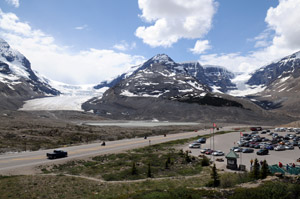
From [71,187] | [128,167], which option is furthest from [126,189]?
[128,167]

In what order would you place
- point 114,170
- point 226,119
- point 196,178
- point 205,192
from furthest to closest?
point 226,119 → point 114,170 → point 196,178 → point 205,192

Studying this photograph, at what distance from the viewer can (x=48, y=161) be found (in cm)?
3853

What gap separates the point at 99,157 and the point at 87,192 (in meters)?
19.4

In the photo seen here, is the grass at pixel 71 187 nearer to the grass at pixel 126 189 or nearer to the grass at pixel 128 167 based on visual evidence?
the grass at pixel 126 189

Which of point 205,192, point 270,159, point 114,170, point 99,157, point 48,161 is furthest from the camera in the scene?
point 270,159

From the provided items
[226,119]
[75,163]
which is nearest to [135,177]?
[75,163]

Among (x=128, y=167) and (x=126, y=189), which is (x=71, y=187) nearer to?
(x=126, y=189)

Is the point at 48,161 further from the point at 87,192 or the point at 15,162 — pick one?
the point at 87,192

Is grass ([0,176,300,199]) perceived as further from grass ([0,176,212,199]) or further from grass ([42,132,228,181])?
grass ([42,132,228,181])

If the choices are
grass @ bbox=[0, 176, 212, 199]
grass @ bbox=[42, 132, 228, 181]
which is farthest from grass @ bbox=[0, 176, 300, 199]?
grass @ bbox=[42, 132, 228, 181]

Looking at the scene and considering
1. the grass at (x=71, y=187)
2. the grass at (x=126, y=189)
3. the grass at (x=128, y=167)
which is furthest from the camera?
the grass at (x=128, y=167)

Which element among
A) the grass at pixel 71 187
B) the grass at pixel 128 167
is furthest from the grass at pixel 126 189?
the grass at pixel 128 167

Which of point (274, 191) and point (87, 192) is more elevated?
point (274, 191)

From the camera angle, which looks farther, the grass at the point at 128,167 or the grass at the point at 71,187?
the grass at the point at 128,167
